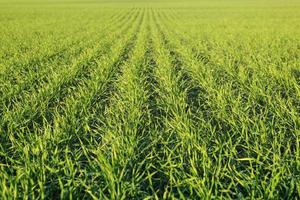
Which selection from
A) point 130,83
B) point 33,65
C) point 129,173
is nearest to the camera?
point 129,173

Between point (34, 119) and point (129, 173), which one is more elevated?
point (129, 173)

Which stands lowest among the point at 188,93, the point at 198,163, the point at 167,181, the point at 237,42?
the point at 237,42

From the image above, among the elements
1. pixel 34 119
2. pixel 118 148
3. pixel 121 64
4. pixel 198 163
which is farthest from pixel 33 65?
pixel 198 163

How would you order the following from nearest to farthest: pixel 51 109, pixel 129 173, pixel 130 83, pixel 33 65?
pixel 129 173 → pixel 51 109 → pixel 130 83 → pixel 33 65

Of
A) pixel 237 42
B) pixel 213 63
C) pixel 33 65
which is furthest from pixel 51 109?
pixel 237 42

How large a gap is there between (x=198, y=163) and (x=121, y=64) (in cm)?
694

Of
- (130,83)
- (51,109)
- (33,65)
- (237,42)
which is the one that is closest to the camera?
(51,109)

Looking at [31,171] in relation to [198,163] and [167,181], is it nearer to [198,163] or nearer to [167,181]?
[167,181]

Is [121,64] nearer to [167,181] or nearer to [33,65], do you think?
[33,65]

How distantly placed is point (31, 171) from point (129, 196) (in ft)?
3.28

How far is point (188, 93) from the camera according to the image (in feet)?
22.6

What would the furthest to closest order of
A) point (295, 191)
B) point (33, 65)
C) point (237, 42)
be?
point (237, 42)
point (33, 65)
point (295, 191)

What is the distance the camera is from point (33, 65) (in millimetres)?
9695

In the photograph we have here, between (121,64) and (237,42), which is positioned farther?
(237,42)
